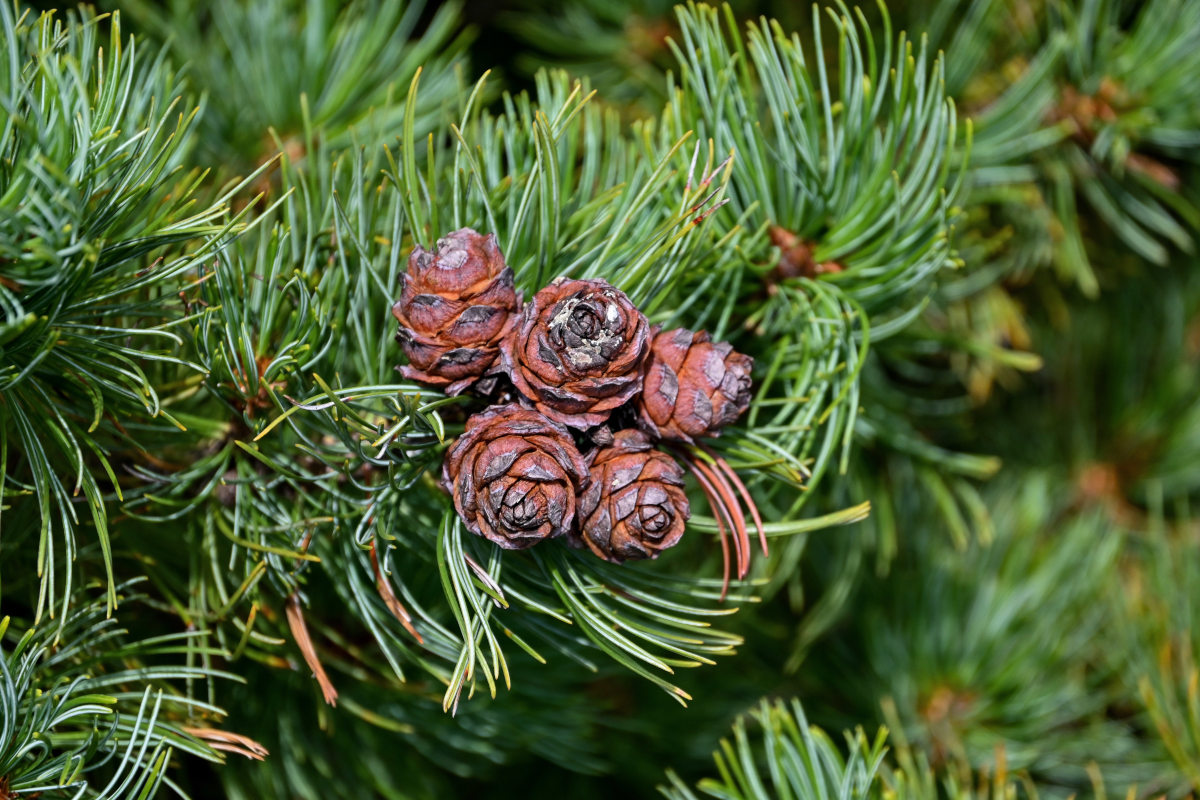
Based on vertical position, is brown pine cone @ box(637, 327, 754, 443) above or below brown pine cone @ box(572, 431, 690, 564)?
above

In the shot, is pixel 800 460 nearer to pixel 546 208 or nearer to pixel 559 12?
pixel 546 208

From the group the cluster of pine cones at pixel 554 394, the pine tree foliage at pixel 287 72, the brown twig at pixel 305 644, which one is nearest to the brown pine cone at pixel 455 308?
the cluster of pine cones at pixel 554 394

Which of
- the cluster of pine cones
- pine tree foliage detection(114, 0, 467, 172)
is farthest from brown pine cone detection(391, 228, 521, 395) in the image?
pine tree foliage detection(114, 0, 467, 172)

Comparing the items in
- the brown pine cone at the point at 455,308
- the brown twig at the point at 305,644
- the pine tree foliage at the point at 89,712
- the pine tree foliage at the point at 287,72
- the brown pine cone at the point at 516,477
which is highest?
the pine tree foliage at the point at 287,72

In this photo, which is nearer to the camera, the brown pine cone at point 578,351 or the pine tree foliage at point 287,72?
the brown pine cone at point 578,351

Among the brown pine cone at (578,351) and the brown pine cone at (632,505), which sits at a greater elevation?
the brown pine cone at (578,351)

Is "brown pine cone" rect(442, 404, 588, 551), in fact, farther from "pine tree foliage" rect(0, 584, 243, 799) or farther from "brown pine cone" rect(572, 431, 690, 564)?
"pine tree foliage" rect(0, 584, 243, 799)

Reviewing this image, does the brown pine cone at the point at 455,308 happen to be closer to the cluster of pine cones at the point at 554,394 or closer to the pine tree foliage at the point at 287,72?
the cluster of pine cones at the point at 554,394

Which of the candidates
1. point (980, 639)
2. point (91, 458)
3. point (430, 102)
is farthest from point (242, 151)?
point (980, 639)
